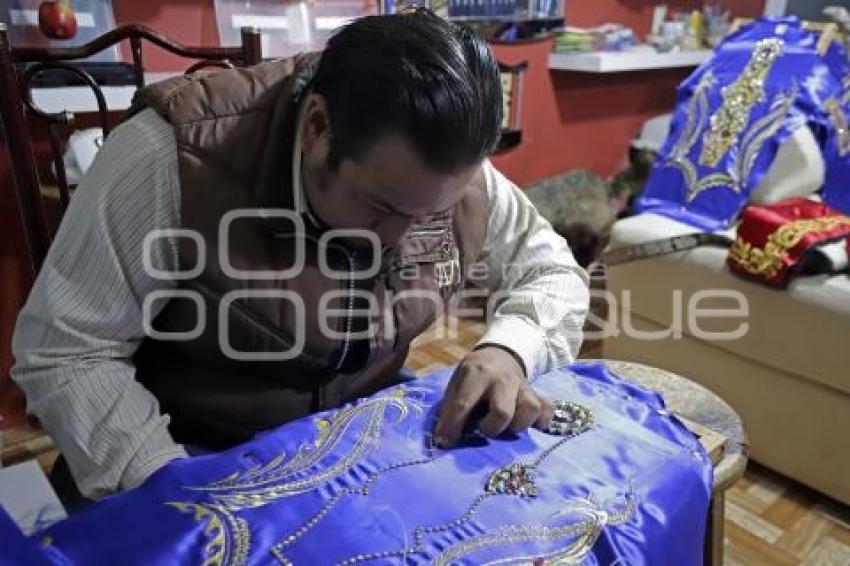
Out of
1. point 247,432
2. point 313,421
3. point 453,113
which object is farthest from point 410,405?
point 453,113

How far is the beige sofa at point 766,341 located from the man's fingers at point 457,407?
3.61 feet

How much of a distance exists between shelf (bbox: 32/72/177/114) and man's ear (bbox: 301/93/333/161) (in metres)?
0.91

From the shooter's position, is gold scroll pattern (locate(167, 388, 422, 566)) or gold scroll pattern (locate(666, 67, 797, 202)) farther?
gold scroll pattern (locate(666, 67, 797, 202))

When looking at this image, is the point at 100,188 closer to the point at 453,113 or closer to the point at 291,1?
the point at 453,113

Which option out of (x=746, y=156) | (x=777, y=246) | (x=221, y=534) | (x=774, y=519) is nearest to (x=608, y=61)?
(x=746, y=156)

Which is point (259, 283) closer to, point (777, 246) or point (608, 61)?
point (777, 246)

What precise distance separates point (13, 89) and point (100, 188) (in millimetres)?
492

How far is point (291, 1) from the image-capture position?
69.1 inches

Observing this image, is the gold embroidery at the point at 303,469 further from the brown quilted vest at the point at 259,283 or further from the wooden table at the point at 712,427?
the wooden table at the point at 712,427

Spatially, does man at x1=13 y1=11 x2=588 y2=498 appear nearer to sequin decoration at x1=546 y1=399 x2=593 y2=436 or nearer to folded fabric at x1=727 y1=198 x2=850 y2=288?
sequin decoration at x1=546 y1=399 x2=593 y2=436

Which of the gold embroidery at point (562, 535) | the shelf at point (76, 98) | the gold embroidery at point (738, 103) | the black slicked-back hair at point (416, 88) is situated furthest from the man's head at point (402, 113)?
the gold embroidery at point (738, 103)

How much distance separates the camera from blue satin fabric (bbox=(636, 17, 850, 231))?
1.80 meters

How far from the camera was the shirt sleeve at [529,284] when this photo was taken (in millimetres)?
809

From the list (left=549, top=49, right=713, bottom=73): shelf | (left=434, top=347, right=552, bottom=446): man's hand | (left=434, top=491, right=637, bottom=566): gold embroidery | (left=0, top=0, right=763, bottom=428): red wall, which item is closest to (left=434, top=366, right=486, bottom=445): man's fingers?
(left=434, top=347, right=552, bottom=446): man's hand
